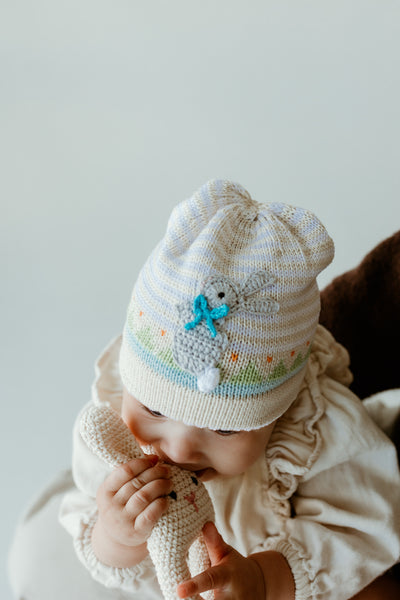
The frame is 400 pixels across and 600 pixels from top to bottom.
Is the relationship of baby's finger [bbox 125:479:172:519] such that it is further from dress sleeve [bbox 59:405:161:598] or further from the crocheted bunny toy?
dress sleeve [bbox 59:405:161:598]

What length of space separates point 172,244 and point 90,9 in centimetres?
80

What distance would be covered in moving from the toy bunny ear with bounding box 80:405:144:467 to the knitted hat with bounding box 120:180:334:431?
0.04 meters

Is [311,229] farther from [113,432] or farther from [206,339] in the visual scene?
[113,432]

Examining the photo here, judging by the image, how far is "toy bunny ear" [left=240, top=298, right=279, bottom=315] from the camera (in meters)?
0.64

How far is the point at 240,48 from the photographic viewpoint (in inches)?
49.6

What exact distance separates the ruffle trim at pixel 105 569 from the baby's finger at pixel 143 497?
0.56 feet

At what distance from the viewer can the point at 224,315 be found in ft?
2.07

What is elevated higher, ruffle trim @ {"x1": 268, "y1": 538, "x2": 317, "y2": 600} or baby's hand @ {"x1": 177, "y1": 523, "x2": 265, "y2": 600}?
baby's hand @ {"x1": 177, "y1": 523, "x2": 265, "y2": 600}

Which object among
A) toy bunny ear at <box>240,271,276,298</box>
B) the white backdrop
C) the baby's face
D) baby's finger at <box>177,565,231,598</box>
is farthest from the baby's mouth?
the white backdrop

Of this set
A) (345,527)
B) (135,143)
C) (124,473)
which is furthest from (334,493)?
(135,143)

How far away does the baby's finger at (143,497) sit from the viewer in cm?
66

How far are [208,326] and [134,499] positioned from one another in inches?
7.4

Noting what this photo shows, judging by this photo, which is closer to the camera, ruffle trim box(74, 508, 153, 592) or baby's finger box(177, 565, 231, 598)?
baby's finger box(177, 565, 231, 598)

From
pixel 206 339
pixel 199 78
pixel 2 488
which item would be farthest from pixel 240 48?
pixel 2 488
